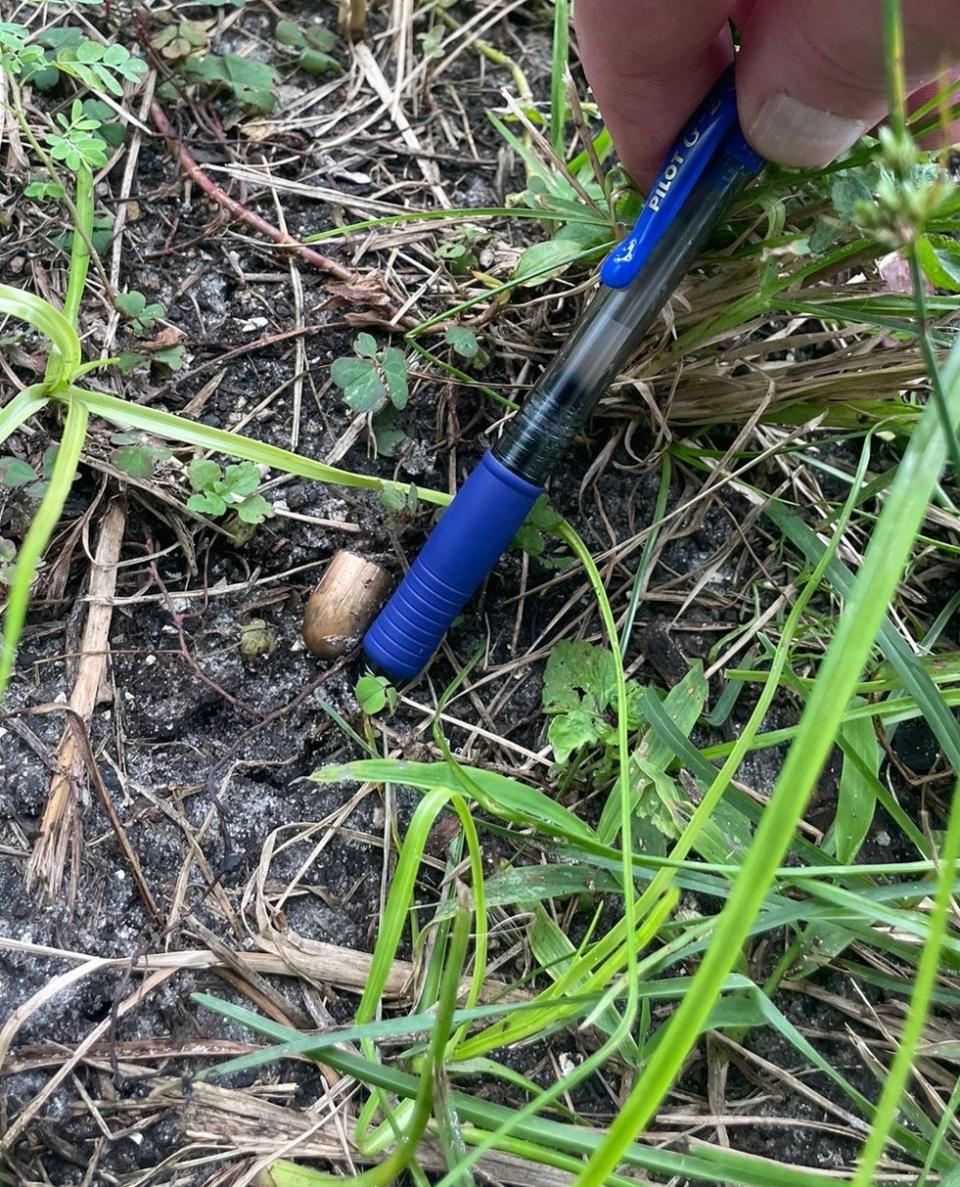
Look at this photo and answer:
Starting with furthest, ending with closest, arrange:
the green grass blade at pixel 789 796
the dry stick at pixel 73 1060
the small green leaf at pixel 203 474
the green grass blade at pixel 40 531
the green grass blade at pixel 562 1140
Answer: the small green leaf at pixel 203 474, the dry stick at pixel 73 1060, the green grass blade at pixel 562 1140, the green grass blade at pixel 40 531, the green grass blade at pixel 789 796

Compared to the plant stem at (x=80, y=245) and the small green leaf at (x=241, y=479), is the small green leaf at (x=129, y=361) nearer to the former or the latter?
the plant stem at (x=80, y=245)

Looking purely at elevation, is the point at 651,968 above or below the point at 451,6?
below

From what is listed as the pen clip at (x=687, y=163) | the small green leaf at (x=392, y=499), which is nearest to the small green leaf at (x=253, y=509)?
the small green leaf at (x=392, y=499)

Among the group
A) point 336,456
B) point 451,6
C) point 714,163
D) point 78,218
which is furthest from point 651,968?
point 451,6

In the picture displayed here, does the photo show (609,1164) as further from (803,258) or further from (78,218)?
(78,218)

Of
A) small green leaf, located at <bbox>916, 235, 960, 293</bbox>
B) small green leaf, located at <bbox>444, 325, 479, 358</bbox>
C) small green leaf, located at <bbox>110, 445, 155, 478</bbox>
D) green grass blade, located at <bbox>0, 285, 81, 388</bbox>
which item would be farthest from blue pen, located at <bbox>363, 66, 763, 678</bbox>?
green grass blade, located at <bbox>0, 285, 81, 388</bbox>

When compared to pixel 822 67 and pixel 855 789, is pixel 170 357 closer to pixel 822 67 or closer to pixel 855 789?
pixel 822 67

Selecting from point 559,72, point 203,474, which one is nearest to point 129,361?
point 203,474
